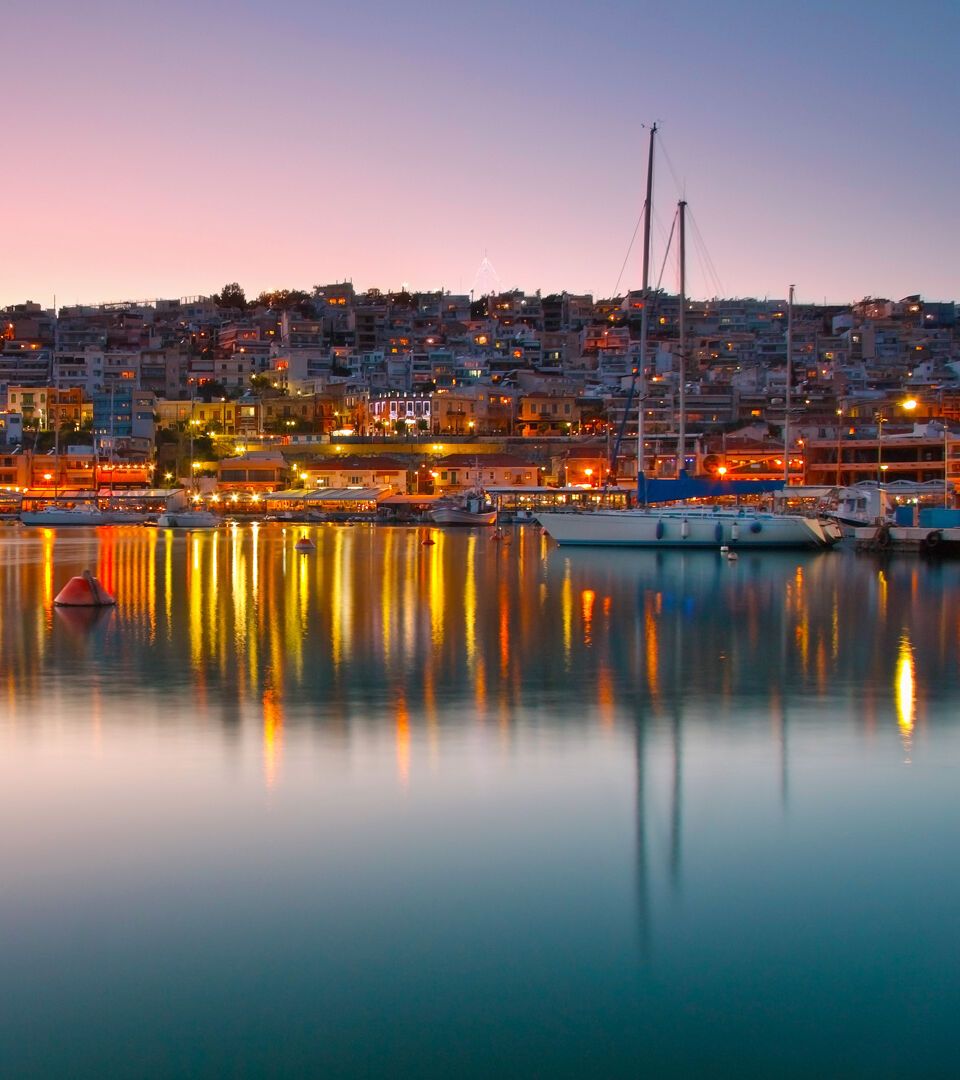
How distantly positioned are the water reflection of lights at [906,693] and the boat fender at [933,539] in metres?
27.1

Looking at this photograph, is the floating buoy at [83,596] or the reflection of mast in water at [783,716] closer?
the reflection of mast in water at [783,716]

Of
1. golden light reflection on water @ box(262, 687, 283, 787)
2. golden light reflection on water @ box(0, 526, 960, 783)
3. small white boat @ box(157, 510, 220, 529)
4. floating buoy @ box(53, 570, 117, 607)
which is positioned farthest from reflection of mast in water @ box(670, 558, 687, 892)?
small white boat @ box(157, 510, 220, 529)

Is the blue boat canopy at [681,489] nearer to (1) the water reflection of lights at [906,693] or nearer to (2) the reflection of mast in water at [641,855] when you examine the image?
(1) the water reflection of lights at [906,693]

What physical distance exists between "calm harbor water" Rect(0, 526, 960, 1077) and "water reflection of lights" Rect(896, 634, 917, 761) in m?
0.08

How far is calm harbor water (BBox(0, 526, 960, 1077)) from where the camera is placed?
5.91m

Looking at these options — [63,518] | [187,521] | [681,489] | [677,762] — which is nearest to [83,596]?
[677,762]

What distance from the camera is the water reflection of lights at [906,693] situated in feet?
43.0

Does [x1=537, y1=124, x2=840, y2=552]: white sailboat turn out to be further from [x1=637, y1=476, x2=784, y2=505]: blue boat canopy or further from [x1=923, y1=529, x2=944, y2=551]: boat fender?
[x1=923, y1=529, x2=944, y2=551]: boat fender

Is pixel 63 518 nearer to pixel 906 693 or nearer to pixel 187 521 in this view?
pixel 187 521

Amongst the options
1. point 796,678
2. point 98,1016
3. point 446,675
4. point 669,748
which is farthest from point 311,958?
point 796,678

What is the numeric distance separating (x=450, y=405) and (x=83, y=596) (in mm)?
79954

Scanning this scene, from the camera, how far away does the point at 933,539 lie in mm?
46406

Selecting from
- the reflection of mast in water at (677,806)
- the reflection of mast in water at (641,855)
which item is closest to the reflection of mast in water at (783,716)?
the reflection of mast in water at (677,806)

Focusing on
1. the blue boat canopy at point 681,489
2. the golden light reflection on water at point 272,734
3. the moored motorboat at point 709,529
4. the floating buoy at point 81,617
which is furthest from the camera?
the moored motorboat at point 709,529
